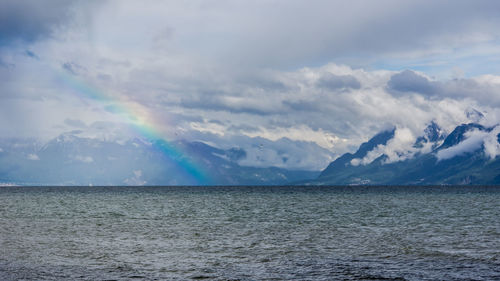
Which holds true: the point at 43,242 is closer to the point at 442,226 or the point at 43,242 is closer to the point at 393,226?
the point at 393,226

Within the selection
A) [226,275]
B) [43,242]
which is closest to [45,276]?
[226,275]

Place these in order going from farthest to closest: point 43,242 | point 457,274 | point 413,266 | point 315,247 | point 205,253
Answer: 1. point 43,242
2. point 315,247
3. point 205,253
4. point 413,266
5. point 457,274

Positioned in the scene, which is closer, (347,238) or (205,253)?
(205,253)

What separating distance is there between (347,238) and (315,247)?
850cm

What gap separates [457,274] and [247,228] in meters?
37.4

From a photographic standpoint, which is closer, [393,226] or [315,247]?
[315,247]

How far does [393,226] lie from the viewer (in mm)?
70688

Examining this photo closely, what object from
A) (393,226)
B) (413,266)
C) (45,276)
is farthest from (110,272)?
(393,226)

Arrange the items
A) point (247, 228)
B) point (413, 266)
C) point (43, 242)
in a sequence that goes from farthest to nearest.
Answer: point (247, 228) → point (43, 242) → point (413, 266)

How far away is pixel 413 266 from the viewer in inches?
1502

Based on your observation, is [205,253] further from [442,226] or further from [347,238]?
[442,226]

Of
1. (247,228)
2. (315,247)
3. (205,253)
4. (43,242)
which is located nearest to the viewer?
(205,253)

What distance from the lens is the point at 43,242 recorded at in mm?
55188

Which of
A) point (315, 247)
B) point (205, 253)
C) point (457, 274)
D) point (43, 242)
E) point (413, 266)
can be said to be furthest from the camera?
point (43, 242)
